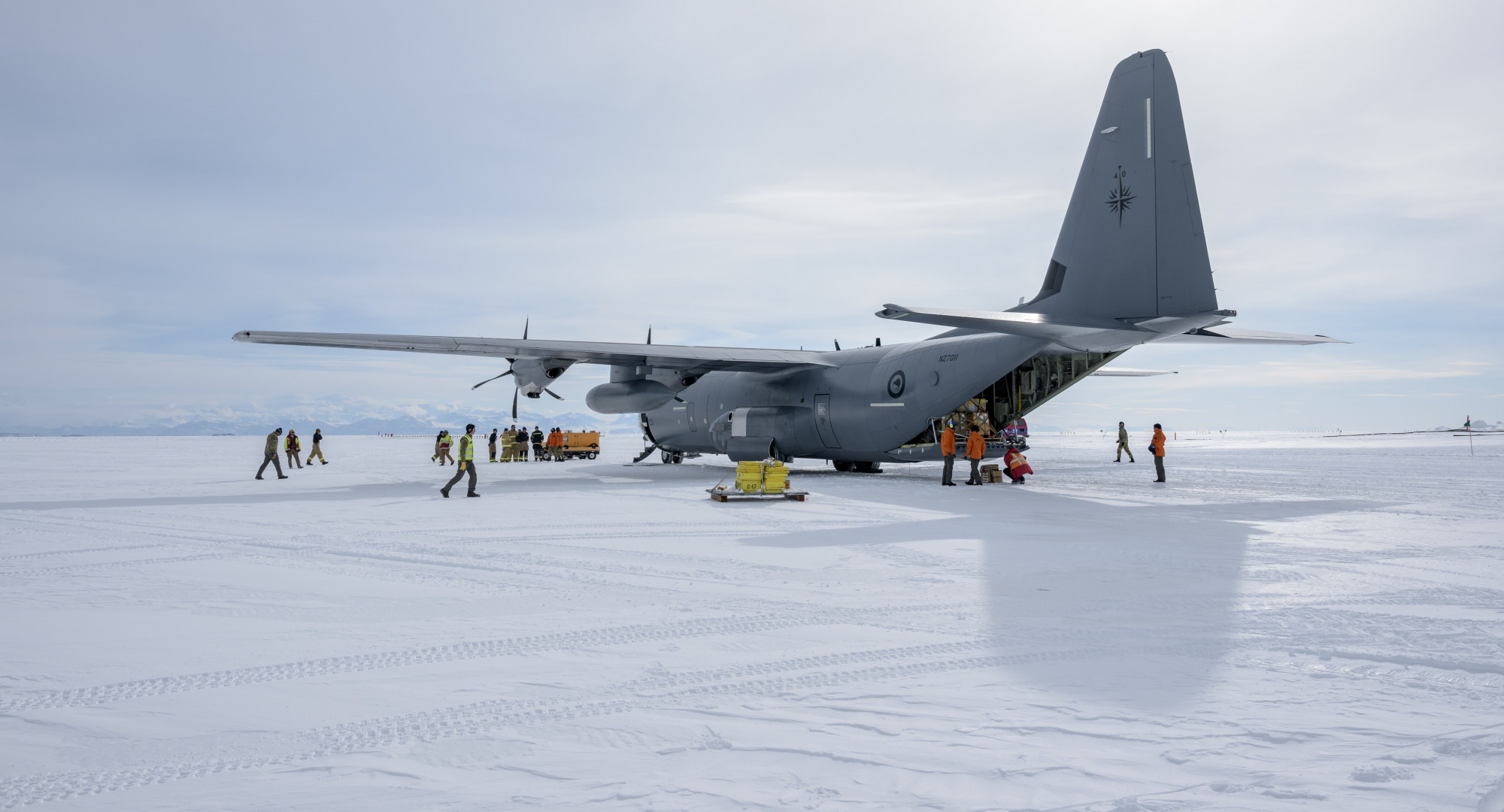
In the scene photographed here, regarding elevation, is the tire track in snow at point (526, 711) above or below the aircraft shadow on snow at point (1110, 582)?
below

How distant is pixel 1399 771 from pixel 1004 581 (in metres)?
4.02

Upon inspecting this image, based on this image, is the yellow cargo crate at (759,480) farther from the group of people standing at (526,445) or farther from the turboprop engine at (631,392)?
the group of people standing at (526,445)

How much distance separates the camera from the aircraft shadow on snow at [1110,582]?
468 centimetres

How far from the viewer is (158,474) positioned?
958 inches

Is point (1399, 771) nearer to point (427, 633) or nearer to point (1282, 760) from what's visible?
point (1282, 760)

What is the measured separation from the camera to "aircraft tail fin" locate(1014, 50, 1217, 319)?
14.1 meters

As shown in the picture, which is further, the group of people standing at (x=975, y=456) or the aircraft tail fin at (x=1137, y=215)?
the group of people standing at (x=975, y=456)

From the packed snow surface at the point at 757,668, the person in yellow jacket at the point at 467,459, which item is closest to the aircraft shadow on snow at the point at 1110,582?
the packed snow surface at the point at 757,668

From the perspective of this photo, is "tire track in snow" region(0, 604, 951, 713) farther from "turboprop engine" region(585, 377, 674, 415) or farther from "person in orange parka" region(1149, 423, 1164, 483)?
"turboprop engine" region(585, 377, 674, 415)

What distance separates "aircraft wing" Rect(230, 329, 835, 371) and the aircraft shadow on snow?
27.3ft

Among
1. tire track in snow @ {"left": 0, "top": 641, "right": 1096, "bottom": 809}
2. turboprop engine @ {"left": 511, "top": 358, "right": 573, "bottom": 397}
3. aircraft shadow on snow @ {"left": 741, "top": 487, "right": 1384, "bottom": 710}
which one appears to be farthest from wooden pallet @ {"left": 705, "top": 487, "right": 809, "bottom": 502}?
tire track in snow @ {"left": 0, "top": 641, "right": 1096, "bottom": 809}

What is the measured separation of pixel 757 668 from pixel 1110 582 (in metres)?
3.79

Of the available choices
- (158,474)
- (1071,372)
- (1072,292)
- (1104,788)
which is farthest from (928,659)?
(158,474)

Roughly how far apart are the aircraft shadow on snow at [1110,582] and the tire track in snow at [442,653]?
1.05 m
